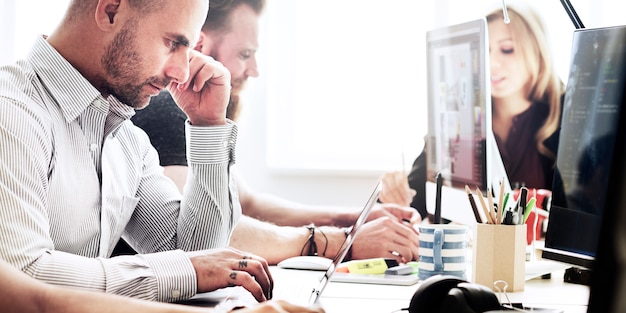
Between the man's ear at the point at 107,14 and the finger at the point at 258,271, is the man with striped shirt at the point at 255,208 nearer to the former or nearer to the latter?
the man's ear at the point at 107,14

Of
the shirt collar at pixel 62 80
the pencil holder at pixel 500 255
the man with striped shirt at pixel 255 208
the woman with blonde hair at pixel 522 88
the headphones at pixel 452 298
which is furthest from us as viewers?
the woman with blonde hair at pixel 522 88

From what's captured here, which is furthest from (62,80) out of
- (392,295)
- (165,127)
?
(165,127)

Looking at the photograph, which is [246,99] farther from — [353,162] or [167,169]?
[167,169]

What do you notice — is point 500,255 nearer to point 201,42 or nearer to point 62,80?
point 62,80

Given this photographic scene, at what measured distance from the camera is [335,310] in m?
1.19

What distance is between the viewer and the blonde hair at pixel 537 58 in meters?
3.35

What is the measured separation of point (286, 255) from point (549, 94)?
1.83 meters

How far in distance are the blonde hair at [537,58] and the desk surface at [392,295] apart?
1.91m

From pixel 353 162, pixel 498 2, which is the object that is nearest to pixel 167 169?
pixel 353 162

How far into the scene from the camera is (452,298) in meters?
0.92

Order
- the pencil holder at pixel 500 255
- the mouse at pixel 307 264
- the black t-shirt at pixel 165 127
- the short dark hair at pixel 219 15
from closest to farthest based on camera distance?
A: the pencil holder at pixel 500 255
the mouse at pixel 307 264
the black t-shirt at pixel 165 127
the short dark hair at pixel 219 15

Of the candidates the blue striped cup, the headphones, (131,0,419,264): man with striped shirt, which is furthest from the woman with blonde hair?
the headphones

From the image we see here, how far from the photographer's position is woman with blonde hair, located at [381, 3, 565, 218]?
3314mm

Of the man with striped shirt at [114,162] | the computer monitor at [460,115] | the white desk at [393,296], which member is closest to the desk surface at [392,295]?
the white desk at [393,296]
